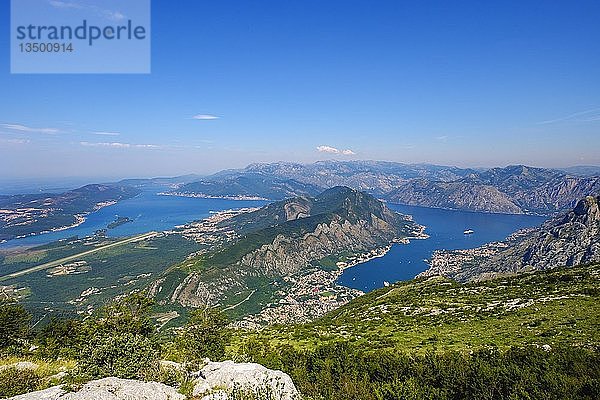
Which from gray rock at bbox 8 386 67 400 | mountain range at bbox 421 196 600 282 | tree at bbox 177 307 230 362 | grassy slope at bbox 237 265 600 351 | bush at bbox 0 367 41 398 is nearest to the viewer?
gray rock at bbox 8 386 67 400

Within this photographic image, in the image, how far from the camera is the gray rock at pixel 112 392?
46.8 feet

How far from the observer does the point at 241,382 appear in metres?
18.4

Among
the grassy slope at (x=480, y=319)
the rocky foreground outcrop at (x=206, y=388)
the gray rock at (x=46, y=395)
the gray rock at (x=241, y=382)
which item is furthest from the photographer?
the grassy slope at (x=480, y=319)

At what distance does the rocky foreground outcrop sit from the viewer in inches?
577

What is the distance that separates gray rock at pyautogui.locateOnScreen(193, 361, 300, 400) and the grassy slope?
17731mm

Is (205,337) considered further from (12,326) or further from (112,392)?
(12,326)

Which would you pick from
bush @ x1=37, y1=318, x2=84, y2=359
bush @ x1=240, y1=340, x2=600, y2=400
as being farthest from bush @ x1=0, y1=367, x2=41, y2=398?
bush @ x1=240, y1=340, x2=600, y2=400

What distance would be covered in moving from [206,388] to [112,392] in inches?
180

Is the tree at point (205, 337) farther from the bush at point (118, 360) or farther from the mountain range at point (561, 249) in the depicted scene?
the mountain range at point (561, 249)

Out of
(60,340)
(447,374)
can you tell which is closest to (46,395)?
(447,374)

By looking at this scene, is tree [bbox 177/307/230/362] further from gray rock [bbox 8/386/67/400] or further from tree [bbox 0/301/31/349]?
tree [bbox 0/301/31/349]

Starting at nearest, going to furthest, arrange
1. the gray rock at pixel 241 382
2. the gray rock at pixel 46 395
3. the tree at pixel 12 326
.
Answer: the gray rock at pixel 46 395
the gray rock at pixel 241 382
the tree at pixel 12 326

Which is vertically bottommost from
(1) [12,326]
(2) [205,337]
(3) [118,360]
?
(1) [12,326]

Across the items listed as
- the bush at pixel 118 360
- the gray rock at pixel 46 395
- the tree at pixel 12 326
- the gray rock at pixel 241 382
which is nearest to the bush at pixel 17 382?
the bush at pixel 118 360
